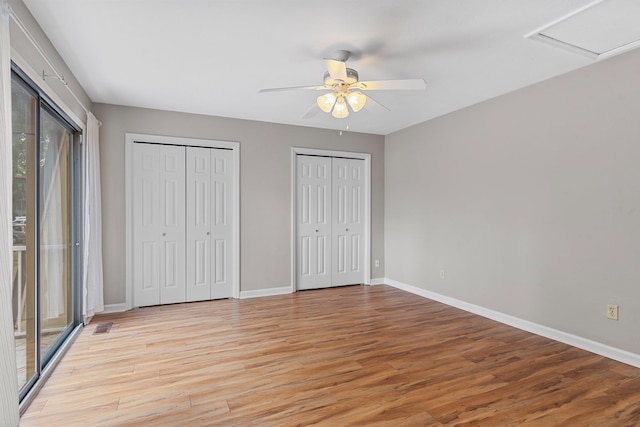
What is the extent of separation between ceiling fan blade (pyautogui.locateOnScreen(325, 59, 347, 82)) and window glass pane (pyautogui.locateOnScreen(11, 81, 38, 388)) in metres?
2.03

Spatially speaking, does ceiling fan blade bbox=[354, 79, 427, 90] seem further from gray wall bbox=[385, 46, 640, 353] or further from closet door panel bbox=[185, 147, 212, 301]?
closet door panel bbox=[185, 147, 212, 301]

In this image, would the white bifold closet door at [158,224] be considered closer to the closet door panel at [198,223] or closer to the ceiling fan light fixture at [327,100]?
the closet door panel at [198,223]

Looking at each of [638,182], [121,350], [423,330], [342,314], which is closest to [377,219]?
[342,314]

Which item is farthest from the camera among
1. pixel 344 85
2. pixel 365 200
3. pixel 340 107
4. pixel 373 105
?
pixel 365 200

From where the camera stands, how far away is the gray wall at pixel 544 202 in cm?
289

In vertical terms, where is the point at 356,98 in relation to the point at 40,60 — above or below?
below

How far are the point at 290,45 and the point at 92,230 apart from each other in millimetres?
2838

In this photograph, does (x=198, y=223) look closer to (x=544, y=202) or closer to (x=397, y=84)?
(x=397, y=84)

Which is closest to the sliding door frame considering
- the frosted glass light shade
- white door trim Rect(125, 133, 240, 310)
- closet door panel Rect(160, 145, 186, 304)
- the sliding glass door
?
the sliding glass door

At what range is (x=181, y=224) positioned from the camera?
15.2 feet

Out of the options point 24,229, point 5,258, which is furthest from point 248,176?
point 5,258

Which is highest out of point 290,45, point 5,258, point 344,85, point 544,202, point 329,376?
point 290,45

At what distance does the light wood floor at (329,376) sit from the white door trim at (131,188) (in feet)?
2.14

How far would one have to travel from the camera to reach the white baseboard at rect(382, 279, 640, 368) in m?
2.87
